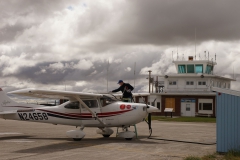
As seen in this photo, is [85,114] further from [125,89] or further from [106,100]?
[125,89]

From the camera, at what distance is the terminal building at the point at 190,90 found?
51.5 metres

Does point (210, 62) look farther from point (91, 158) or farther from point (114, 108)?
point (91, 158)

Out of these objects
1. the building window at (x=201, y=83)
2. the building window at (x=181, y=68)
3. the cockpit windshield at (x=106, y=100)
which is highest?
the building window at (x=181, y=68)

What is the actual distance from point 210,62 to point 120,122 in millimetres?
40113

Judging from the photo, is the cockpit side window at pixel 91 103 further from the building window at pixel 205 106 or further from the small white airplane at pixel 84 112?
the building window at pixel 205 106

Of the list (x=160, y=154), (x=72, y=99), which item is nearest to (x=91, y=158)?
(x=160, y=154)

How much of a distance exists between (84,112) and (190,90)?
37029mm

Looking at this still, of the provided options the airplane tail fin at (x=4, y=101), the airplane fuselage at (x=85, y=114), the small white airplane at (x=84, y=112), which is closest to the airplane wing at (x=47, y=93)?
the small white airplane at (x=84, y=112)

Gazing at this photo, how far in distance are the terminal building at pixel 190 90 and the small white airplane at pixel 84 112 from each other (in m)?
35.1

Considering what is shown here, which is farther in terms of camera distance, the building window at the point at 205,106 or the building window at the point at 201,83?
the building window at the point at 201,83

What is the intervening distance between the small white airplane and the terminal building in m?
35.1

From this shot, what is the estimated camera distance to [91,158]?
38.4ft

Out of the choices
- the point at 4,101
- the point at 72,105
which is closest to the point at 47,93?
the point at 72,105

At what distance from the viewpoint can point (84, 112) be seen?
17578 millimetres
